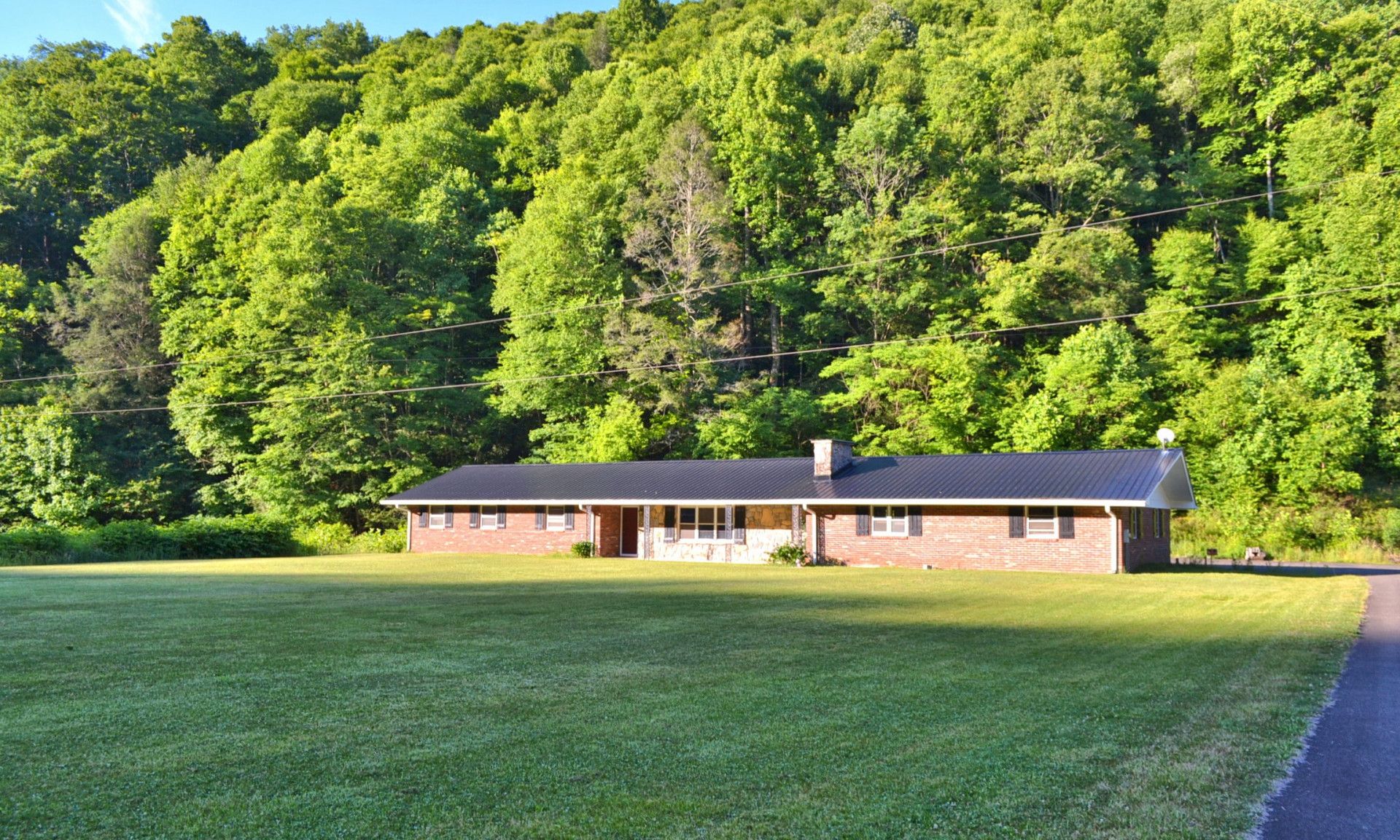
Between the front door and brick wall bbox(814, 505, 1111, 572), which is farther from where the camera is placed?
the front door

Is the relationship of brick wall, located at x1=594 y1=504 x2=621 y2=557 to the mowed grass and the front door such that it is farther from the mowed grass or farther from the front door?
the mowed grass

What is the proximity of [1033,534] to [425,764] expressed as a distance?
22.6 m

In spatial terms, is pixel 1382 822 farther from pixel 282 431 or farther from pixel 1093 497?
pixel 282 431

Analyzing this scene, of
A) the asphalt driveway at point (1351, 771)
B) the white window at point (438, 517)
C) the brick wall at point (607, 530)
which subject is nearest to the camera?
the asphalt driveway at point (1351, 771)

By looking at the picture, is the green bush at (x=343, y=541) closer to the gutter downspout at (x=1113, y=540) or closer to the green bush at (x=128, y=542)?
the green bush at (x=128, y=542)

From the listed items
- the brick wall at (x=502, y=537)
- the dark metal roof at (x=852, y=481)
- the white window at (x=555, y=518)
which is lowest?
the brick wall at (x=502, y=537)

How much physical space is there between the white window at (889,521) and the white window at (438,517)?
55.8 ft

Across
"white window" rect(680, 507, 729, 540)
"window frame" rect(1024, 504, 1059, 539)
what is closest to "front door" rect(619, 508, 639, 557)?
"white window" rect(680, 507, 729, 540)

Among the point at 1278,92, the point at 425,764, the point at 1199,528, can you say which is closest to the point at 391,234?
the point at 1199,528

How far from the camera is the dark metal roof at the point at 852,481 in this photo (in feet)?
84.5

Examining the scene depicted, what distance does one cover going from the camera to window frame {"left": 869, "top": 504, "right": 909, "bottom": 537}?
91.1 feet

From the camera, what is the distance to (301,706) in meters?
7.46

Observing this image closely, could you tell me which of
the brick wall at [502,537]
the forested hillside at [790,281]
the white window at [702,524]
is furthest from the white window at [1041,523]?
the brick wall at [502,537]

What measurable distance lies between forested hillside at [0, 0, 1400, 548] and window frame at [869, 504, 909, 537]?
430 inches
